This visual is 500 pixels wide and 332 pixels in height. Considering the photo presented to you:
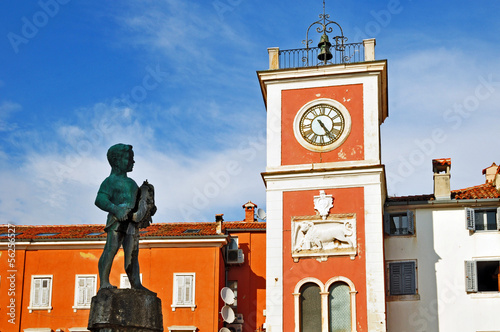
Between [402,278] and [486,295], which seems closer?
[486,295]

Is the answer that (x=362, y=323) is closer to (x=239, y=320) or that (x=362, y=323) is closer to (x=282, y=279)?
(x=282, y=279)

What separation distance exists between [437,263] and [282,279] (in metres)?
6.57

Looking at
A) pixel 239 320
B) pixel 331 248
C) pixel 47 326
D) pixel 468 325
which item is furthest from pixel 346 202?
pixel 47 326

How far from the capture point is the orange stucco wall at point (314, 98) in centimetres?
3316

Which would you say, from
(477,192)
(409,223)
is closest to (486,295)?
(409,223)

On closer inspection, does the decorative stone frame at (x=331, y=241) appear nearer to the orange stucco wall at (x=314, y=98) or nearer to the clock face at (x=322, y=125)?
the orange stucco wall at (x=314, y=98)

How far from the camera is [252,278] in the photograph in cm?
4012

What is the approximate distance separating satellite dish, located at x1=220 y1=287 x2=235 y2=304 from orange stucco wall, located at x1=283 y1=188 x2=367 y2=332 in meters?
5.11

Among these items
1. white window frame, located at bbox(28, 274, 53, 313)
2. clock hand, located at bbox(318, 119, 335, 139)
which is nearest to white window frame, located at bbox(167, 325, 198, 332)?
white window frame, located at bbox(28, 274, 53, 313)

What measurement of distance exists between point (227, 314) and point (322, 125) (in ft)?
30.1

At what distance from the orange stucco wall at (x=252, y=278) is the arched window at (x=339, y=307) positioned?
8.08 meters

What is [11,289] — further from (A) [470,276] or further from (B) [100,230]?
(A) [470,276]

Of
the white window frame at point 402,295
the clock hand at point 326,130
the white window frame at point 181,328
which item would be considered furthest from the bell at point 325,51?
the white window frame at point 181,328

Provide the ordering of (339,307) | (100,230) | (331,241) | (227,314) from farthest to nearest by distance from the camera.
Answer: (100,230) < (227,314) < (331,241) < (339,307)
